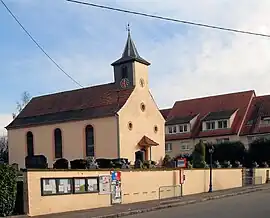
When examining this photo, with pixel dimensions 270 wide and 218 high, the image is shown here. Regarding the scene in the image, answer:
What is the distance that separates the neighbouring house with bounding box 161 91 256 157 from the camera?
69.1m

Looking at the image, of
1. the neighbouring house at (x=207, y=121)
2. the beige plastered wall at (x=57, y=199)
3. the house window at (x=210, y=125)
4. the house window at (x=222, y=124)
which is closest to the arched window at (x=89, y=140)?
the neighbouring house at (x=207, y=121)

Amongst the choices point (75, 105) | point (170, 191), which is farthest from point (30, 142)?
point (170, 191)

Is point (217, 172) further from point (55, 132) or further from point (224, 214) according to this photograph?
point (55, 132)

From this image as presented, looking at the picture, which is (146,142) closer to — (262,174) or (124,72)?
(124,72)

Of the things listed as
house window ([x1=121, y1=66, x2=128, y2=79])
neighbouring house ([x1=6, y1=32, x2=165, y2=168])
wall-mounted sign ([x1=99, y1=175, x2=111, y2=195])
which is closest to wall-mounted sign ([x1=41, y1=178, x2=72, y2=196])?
wall-mounted sign ([x1=99, y1=175, x2=111, y2=195])

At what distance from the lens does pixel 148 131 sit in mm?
60688

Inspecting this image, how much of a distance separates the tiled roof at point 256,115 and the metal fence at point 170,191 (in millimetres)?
35254

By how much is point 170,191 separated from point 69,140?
2931 cm

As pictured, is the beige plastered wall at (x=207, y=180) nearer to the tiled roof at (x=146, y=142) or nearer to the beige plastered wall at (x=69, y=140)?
the beige plastered wall at (x=69, y=140)

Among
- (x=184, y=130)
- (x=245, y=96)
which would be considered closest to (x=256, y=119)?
(x=245, y=96)

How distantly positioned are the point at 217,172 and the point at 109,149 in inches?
730

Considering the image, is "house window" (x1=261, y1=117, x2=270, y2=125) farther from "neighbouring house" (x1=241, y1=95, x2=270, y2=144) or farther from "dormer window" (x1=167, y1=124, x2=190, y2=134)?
"dormer window" (x1=167, y1=124, x2=190, y2=134)

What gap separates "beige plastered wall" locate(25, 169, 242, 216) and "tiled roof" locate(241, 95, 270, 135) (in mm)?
24427

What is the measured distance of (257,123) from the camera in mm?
66500
